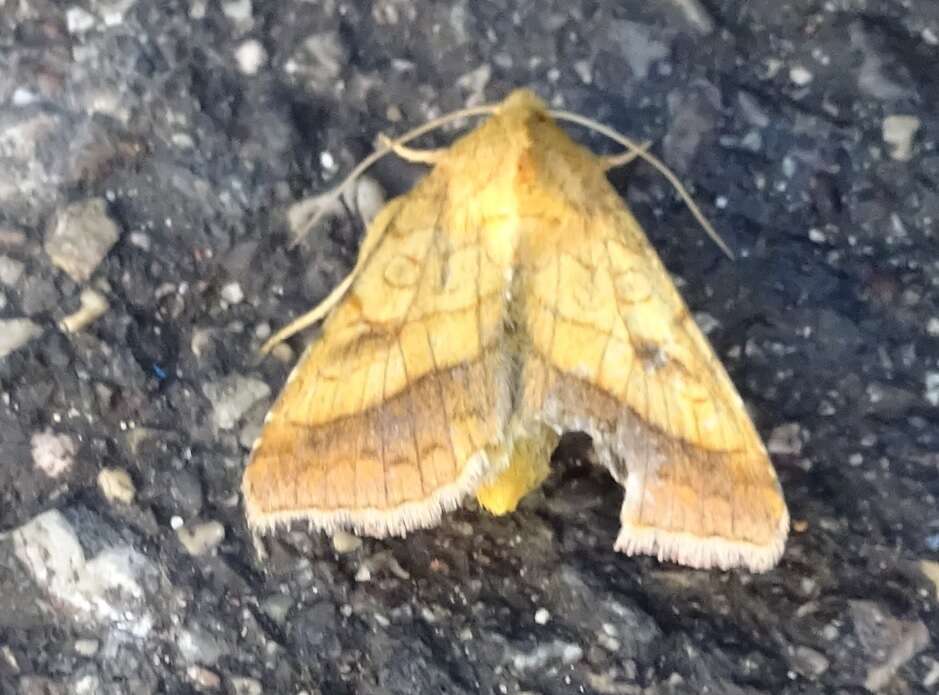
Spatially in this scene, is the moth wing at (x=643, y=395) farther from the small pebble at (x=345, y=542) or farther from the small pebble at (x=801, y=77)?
the small pebble at (x=801, y=77)

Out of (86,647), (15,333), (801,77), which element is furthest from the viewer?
(801,77)

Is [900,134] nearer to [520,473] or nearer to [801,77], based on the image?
[801,77]

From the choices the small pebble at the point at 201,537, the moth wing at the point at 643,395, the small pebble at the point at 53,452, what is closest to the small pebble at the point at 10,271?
the small pebble at the point at 53,452

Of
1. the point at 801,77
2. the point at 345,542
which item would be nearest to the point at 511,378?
the point at 345,542

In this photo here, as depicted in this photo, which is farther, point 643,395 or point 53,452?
point 53,452

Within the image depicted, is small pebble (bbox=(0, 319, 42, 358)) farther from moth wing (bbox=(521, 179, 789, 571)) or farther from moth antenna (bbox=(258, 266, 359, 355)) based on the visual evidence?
moth wing (bbox=(521, 179, 789, 571))

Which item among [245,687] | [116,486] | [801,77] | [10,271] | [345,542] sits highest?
[801,77]

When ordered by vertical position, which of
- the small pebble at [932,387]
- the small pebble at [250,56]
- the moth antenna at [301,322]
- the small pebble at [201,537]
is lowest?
the small pebble at [201,537]
